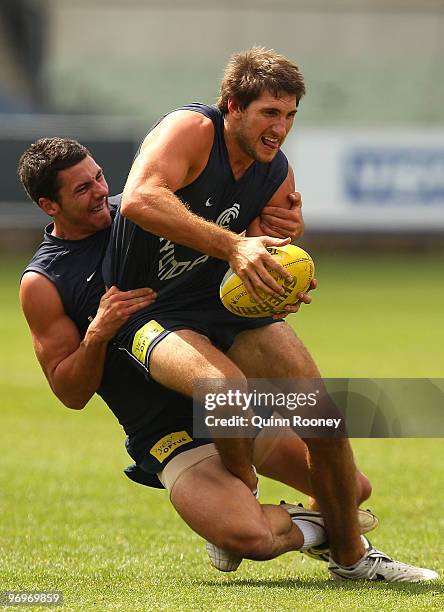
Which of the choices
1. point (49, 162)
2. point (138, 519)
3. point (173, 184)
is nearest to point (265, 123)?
point (173, 184)

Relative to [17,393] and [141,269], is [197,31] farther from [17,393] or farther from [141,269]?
[141,269]

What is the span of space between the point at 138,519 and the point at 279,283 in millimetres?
2514

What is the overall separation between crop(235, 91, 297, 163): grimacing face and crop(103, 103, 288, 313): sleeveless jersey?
0.16m

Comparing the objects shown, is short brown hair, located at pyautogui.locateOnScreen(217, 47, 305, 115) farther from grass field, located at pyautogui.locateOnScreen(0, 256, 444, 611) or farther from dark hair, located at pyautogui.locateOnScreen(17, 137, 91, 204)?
grass field, located at pyautogui.locateOnScreen(0, 256, 444, 611)

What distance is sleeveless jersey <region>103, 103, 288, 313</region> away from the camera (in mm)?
5574

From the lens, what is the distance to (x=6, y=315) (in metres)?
17.8

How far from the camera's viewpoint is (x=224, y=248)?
16.8 ft

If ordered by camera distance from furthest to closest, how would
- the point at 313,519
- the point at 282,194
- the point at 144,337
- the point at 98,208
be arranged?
the point at 98,208 < the point at 282,194 < the point at 313,519 < the point at 144,337

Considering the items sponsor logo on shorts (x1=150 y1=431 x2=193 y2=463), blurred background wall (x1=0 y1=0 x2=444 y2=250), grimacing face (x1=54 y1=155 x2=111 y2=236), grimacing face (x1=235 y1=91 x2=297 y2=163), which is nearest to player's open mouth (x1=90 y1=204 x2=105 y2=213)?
grimacing face (x1=54 y1=155 x2=111 y2=236)

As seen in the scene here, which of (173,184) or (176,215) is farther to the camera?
(173,184)

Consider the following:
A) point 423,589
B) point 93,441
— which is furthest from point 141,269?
point 93,441

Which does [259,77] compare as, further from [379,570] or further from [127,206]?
[379,570]

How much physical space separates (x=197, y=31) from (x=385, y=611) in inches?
1032

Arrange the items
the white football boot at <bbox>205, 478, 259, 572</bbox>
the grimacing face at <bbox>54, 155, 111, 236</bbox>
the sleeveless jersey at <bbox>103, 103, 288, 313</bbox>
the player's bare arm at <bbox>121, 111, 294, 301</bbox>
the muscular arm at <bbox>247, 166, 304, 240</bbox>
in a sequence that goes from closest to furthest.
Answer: the player's bare arm at <bbox>121, 111, 294, 301</bbox> → the white football boot at <bbox>205, 478, 259, 572</bbox> → the sleeveless jersey at <bbox>103, 103, 288, 313</bbox> → the muscular arm at <bbox>247, 166, 304, 240</bbox> → the grimacing face at <bbox>54, 155, 111, 236</bbox>
